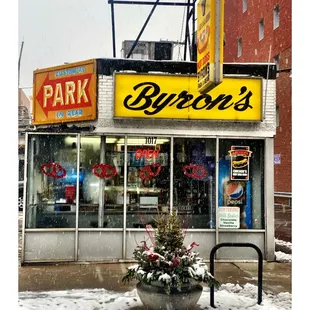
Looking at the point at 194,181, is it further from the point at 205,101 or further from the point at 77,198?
the point at 77,198

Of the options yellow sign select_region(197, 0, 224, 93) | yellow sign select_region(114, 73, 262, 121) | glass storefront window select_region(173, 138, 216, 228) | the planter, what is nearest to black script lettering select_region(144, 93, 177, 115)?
yellow sign select_region(114, 73, 262, 121)

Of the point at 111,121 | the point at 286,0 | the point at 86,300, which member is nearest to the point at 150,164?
the point at 111,121

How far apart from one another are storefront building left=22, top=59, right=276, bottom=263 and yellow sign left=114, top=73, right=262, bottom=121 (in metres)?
0.02

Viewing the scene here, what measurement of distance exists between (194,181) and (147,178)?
1034 millimetres

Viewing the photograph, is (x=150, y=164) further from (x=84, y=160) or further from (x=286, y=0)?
(x=286, y=0)

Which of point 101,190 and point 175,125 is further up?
point 175,125

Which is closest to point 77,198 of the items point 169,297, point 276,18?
point 169,297

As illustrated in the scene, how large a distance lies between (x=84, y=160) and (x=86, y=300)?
3.62m

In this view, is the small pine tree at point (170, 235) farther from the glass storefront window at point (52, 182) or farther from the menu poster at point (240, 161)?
the menu poster at point (240, 161)

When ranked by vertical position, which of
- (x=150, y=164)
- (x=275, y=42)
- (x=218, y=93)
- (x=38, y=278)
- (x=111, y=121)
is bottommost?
(x=38, y=278)

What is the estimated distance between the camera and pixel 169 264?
5465 mm

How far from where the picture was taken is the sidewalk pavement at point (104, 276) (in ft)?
23.4

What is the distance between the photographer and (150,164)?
369 inches

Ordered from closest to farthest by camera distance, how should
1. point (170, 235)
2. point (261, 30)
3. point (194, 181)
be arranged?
1. point (170, 235)
2. point (194, 181)
3. point (261, 30)
